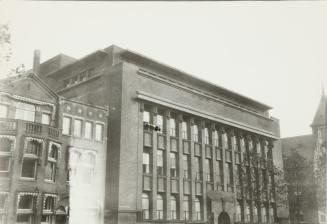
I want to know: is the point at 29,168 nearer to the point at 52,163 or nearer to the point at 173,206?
the point at 52,163

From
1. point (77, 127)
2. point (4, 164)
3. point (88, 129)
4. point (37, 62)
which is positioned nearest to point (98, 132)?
point (88, 129)

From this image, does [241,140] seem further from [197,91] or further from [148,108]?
[148,108]

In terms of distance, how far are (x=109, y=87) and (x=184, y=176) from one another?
9794mm

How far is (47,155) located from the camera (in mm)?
24359

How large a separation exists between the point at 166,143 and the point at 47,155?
10.2 m

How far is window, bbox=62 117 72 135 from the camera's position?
1047 inches

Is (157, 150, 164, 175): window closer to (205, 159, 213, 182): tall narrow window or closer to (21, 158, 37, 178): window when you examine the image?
(205, 159, 213, 182): tall narrow window

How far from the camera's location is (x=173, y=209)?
3047 cm

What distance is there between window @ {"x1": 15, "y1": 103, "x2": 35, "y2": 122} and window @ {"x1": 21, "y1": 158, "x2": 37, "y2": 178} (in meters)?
2.94

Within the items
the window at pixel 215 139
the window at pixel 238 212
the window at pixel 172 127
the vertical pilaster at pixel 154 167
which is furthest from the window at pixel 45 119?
the window at pixel 238 212

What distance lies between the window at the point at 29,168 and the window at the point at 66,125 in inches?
130

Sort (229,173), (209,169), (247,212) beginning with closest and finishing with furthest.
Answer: (209,169)
(229,173)
(247,212)

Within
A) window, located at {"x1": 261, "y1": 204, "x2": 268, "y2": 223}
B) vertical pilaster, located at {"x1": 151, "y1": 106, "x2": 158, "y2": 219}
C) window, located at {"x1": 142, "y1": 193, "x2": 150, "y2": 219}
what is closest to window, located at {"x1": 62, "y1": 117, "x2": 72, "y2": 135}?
vertical pilaster, located at {"x1": 151, "y1": 106, "x2": 158, "y2": 219}

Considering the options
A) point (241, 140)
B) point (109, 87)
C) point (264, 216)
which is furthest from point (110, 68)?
point (264, 216)
